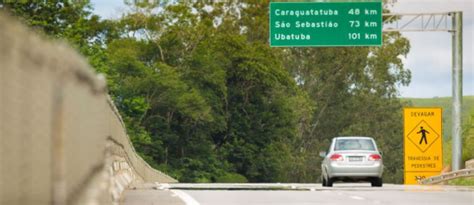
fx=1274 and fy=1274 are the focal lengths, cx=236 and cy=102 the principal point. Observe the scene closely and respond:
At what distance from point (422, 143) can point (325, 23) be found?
6.43 meters

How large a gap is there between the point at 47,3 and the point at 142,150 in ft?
43.9

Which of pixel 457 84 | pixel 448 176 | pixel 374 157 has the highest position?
pixel 457 84

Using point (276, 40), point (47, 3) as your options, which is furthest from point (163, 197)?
point (47, 3)

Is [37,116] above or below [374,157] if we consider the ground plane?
above

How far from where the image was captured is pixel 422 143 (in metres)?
51.9

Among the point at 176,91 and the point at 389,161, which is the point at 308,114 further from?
the point at 176,91

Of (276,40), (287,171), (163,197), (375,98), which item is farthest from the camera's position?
(375,98)

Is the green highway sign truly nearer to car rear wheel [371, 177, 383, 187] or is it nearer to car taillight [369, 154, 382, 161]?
car rear wheel [371, 177, 383, 187]

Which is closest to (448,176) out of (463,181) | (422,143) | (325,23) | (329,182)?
(463,181)

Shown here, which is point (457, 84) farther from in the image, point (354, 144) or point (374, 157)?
point (374, 157)

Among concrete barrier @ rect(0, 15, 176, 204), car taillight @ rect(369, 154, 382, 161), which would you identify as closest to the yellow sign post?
car taillight @ rect(369, 154, 382, 161)

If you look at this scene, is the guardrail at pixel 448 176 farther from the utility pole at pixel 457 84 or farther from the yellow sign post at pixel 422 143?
the utility pole at pixel 457 84

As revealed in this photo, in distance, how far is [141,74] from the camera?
84.8 meters

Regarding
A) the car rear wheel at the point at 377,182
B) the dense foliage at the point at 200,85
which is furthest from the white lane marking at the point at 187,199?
the dense foliage at the point at 200,85
